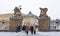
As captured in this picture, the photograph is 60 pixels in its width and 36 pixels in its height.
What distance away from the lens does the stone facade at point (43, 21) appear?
13.6m

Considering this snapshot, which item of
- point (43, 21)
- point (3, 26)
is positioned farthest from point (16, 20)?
point (43, 21)

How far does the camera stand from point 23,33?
41.3 feet

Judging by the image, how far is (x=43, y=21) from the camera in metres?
14.1

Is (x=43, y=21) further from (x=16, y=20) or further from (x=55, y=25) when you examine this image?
(x=16, y=20)

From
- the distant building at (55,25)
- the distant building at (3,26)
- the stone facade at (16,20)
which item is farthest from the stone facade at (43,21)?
the distant building at (3,26)

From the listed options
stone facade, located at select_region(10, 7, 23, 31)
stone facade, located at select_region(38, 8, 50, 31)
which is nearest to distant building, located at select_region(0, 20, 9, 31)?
stone facade, located at select_region(10, 7, 23, 31)

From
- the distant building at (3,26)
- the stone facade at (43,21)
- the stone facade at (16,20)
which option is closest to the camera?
the distant building at (3,26)

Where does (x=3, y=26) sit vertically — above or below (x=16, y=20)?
below

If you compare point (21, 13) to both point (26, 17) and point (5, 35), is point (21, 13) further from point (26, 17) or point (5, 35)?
point (5, 35)

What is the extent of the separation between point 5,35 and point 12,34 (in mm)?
529

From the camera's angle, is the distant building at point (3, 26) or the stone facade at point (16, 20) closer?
the distant building at point (3, 26)

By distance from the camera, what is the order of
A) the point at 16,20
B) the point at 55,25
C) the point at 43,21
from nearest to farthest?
the point at 55,25 → the point at 16,20 → the point at 43,21

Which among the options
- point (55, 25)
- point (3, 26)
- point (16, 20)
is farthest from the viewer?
point (16, 20)

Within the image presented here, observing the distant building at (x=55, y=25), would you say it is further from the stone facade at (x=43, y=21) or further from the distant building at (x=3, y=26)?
the distant building at (x=3, y=26)
